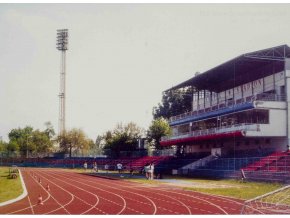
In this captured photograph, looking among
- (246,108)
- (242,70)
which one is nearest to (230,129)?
(246,108)

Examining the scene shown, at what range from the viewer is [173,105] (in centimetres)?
8369

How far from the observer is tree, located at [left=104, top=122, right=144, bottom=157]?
7150 centimetres

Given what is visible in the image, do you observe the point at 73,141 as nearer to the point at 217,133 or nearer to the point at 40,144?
the point at 40,144

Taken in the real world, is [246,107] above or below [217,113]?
above

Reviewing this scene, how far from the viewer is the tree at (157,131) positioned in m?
77.4

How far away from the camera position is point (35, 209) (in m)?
17.2

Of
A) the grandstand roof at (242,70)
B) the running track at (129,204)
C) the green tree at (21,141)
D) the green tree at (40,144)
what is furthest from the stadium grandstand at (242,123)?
the green tree at (21,141)

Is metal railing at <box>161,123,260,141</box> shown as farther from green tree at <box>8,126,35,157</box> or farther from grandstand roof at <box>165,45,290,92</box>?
green tree at <box>8,126,35,157</box>

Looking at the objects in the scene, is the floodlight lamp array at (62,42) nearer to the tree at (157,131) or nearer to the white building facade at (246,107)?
the tree at (157,131)

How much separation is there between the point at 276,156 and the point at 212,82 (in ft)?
64.8

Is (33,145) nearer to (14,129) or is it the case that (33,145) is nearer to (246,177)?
(14,129)

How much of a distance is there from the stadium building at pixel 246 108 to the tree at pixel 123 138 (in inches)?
733

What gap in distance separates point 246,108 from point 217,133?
5.06 metres

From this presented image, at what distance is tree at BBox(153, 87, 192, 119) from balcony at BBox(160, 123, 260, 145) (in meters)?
26.2
